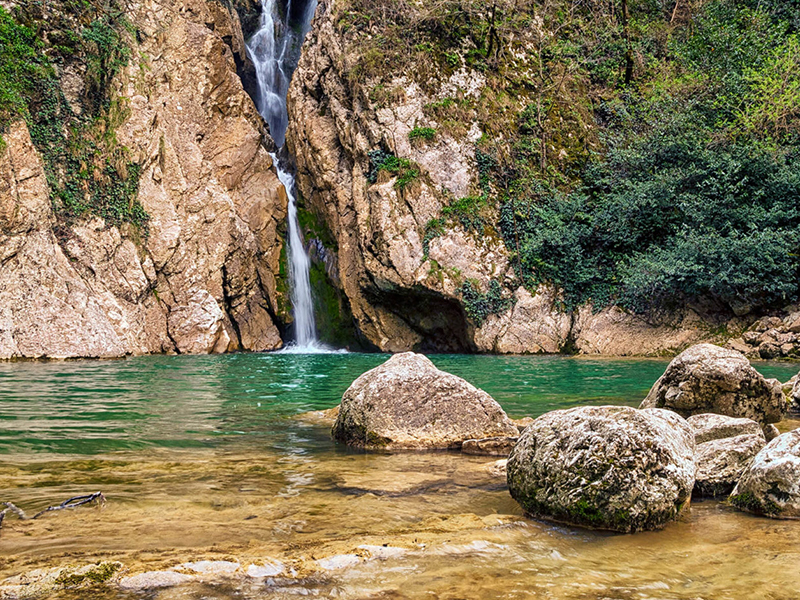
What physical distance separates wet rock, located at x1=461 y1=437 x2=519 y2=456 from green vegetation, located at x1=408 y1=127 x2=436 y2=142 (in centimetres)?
1940

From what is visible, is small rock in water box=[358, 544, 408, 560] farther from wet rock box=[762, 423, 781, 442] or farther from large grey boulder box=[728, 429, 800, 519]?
wet rock box=[762, 423, 781, 442]

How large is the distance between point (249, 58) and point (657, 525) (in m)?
33.8

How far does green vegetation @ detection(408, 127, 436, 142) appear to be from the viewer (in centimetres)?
2392

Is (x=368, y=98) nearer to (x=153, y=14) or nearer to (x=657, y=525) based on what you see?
(x=153, y=14)

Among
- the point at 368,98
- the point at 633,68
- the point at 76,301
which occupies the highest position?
the point at 633,68

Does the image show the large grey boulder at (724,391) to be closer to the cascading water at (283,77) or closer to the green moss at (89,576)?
the green moss at (89,576)

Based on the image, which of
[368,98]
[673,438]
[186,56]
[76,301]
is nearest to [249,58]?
[186,56]

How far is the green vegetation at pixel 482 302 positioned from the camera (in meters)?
22.3

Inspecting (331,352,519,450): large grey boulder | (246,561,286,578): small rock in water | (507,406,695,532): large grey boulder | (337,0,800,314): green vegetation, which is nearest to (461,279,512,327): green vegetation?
(337,0,800,314): green vegetation

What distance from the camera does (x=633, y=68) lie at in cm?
2559

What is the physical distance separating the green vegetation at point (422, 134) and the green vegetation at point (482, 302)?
648 centimetres

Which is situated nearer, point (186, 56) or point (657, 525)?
point (657, 525)

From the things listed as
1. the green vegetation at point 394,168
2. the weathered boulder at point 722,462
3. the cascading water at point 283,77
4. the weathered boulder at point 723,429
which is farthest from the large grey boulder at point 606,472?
the cascading water at point 283,77

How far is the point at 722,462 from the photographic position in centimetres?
486
